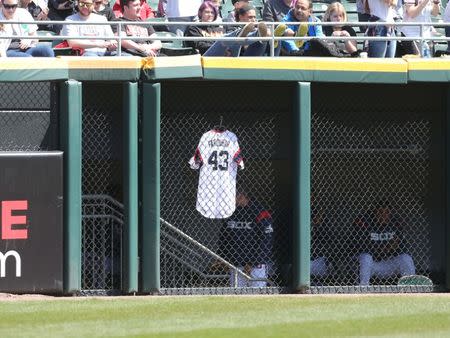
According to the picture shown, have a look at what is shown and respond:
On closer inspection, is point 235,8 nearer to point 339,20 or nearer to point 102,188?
point 339,20

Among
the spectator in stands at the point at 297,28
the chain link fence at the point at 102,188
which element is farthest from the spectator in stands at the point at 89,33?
the spectator in stands at the point at 297,28

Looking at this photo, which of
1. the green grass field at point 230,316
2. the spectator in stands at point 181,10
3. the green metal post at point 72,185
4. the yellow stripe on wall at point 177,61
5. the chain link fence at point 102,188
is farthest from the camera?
the spectator in stands at point 181,10

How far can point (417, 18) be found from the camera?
15.2 metres

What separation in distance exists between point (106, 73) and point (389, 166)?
3.60 metres

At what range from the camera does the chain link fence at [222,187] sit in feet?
42.1

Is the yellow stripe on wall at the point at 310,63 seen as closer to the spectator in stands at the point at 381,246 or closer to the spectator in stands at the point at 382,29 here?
the spectator in stands at the point at 382,29

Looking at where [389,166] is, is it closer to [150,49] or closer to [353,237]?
[353,237]

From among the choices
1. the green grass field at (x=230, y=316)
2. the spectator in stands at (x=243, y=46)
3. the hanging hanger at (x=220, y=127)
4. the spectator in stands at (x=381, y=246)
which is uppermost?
the spectator in stands at (x=243, y=46)

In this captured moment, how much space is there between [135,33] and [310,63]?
234cm

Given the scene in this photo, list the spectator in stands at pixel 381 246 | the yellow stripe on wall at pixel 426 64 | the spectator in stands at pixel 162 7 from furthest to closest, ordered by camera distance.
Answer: the spectator in stands at pixel 162 7 → the spectator in stands at pixel 381 246 → the yellow stripe on wall at pixel 426 64

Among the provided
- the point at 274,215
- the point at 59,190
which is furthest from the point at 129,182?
the point at 274,215

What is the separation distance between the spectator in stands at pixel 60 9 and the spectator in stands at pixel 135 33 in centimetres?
88

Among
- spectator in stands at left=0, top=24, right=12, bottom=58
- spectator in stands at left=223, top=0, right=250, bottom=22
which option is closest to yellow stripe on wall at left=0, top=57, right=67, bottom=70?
spectator in stands at left=0, top=24, right=12, bottom=58

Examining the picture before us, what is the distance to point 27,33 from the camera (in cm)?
1344
